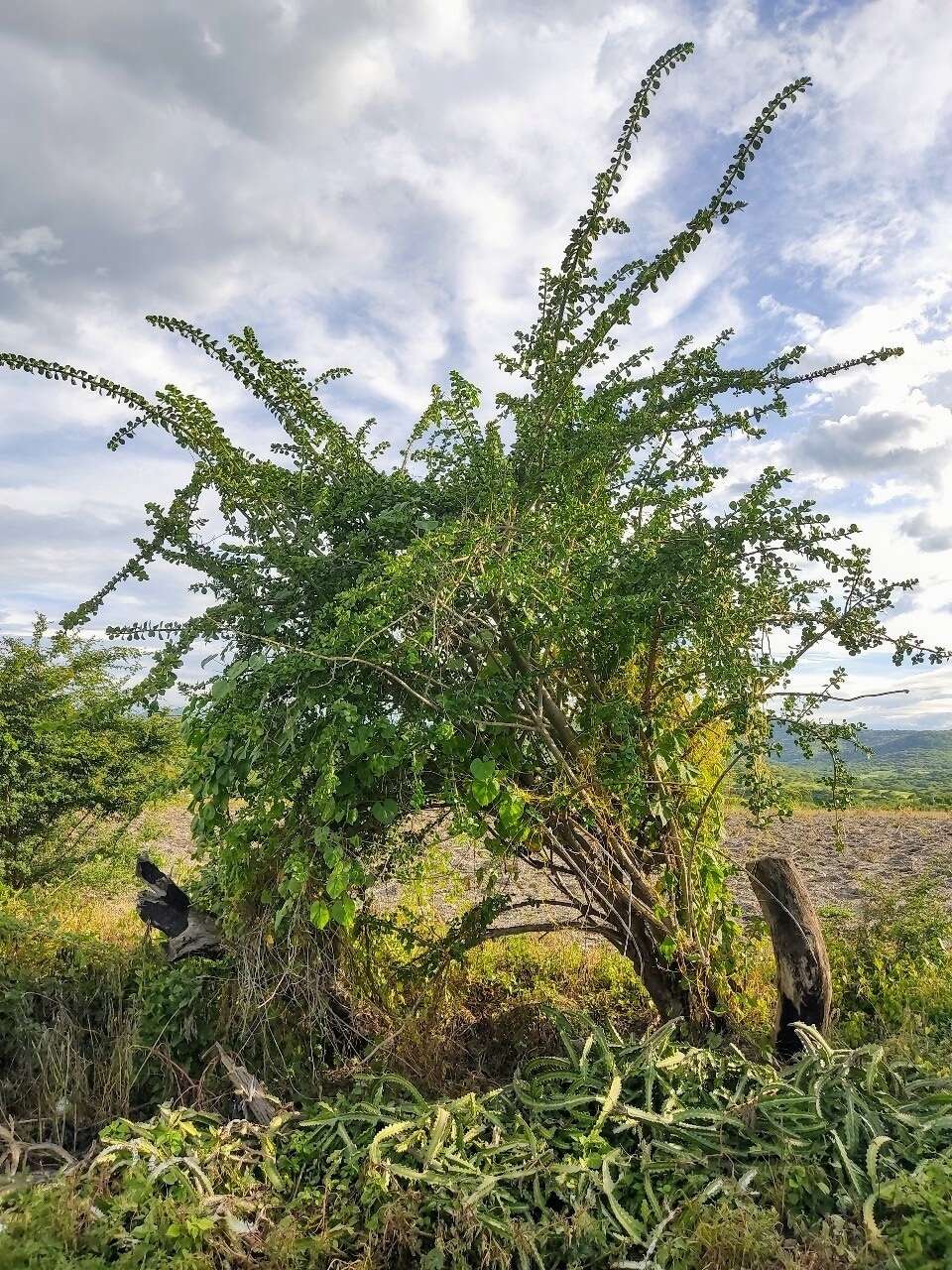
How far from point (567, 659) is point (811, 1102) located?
231 cm

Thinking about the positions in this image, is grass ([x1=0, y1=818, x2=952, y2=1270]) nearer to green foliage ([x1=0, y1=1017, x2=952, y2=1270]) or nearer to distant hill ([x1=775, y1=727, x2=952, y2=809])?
green foliage ([x1=0, y1=1017, x2=952, y2=1270])

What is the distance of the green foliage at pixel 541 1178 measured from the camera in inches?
109

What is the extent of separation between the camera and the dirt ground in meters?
9.05

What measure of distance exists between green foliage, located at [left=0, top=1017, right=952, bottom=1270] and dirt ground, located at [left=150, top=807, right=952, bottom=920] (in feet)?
10.9

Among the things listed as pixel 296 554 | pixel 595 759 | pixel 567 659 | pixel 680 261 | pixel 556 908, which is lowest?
pixel 556 908

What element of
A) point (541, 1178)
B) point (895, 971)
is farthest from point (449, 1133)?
point (895, 971)

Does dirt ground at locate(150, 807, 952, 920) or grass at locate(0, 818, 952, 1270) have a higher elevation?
grass at locate(0, 818, 952, 1270)

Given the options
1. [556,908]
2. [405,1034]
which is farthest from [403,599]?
[556,908]

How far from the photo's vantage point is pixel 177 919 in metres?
5.14

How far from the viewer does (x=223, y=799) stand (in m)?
3.69

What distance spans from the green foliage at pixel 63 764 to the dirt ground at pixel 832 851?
3.16 feet

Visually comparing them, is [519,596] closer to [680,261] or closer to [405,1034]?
[680,261]

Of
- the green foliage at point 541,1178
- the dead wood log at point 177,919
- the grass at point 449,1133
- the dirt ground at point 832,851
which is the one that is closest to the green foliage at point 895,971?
the grass at point 449,1133

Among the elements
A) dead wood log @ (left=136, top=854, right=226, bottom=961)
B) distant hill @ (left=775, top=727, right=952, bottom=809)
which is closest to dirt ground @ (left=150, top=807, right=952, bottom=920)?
distant hill @ (left=775, top=727, right=952, bottom=809)
